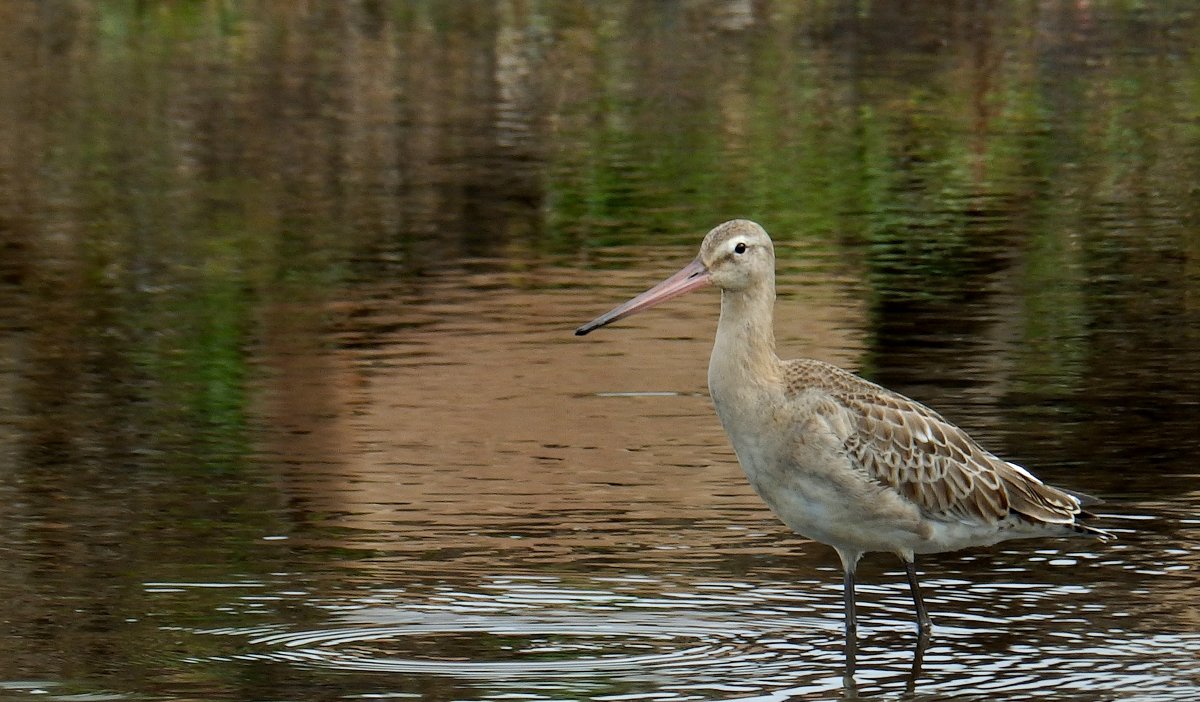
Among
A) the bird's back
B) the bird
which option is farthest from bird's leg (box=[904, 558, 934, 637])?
the bird's back

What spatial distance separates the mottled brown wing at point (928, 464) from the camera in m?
9.12

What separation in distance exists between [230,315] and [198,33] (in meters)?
19.5

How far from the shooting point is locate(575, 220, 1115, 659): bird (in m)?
9.06

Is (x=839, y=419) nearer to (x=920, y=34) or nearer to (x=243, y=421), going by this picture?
(x=243, y=421)

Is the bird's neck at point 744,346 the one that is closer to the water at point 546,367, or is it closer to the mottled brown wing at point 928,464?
the mottled brown wing at point 928,464

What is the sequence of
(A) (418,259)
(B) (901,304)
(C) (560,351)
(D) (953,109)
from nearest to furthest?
(C) (560,351) < (B) (901,304) < (A) (418,259) < (D) (953,109)

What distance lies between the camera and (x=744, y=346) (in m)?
9.22

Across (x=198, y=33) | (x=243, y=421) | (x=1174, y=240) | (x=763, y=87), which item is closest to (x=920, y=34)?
(x=763, y=87)

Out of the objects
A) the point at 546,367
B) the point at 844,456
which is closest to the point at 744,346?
the point at 844,456

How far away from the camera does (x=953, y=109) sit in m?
26.0

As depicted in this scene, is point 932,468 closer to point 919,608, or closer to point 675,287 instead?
point 919,608

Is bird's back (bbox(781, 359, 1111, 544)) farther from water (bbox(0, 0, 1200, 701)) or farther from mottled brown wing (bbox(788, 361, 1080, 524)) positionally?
water (bbox(0, 0, 1200, 701))

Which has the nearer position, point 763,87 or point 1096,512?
point 1096,512

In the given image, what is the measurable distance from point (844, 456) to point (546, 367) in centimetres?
519
